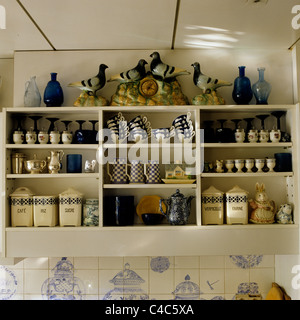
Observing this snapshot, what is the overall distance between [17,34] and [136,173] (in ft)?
3.61

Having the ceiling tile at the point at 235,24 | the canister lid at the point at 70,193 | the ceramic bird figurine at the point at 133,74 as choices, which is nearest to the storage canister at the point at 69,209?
the canister lid at the point at 70,193

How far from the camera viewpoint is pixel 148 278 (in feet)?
8.79

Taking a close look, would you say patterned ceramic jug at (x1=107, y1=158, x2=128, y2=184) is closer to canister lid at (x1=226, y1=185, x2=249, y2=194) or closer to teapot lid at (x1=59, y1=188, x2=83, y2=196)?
teapot lid at (x1=59, y1=188, x2=83, y2=196)

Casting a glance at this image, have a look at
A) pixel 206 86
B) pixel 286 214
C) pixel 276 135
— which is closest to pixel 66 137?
pixel 206 86

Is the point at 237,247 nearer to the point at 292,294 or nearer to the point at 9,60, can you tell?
the point at 292,294

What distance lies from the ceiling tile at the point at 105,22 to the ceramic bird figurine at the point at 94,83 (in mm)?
179

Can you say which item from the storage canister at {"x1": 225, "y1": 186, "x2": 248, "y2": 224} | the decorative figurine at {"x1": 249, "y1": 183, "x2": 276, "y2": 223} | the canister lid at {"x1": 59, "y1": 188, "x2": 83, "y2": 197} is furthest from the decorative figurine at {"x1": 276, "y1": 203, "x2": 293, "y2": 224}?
the canister lid at {"x1": 59, "y1": 188, "x2": 83, "y2": 197}

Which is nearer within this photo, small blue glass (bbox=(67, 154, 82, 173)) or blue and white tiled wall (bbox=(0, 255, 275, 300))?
small blue glass (bbox=(67, 154, 82, 173))

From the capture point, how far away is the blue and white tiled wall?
8.76ft

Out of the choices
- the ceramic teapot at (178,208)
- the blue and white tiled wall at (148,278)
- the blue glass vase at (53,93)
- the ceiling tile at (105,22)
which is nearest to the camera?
the ceiling tile at (105,22)

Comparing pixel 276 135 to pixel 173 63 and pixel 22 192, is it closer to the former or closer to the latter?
pixel 173 63

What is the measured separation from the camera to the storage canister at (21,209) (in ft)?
7.83

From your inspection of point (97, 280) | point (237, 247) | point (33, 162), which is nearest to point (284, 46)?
point (237, 247)

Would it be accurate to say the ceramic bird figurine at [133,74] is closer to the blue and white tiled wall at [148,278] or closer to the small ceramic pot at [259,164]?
the small ceramic pot at [259,164]
